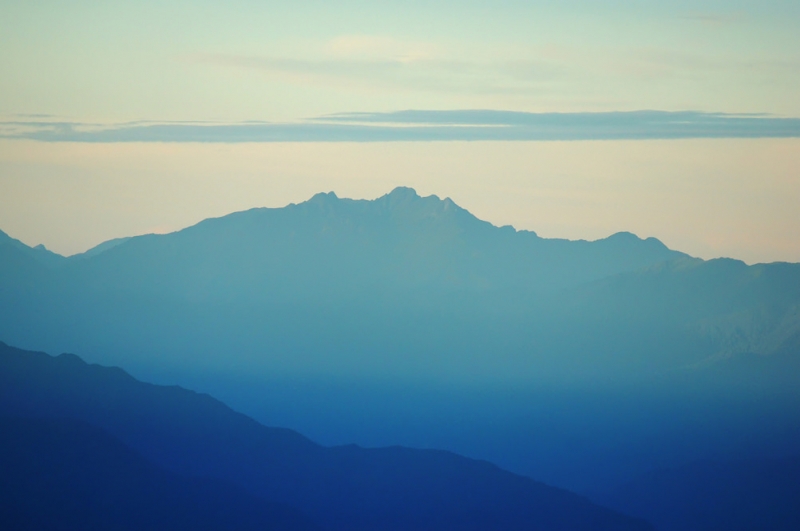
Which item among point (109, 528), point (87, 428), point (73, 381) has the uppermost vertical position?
point (73, 381)

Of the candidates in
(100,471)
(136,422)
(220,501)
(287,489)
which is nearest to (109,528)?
(100,471)

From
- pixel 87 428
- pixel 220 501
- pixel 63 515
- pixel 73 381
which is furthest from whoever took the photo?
pixel 73 381

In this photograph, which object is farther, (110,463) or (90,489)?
(110,463)

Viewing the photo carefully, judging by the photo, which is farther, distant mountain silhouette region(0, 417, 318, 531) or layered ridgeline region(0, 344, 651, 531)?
layered ridgeline region(0, 344, 651, 531)

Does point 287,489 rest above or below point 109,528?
above

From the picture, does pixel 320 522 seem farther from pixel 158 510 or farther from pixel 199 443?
pixel 158 510

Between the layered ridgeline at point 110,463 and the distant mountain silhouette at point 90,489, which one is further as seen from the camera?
the layered ridgeline at point 110,463

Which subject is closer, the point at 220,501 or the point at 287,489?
the point at 220,501

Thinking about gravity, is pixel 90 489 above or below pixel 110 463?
below
